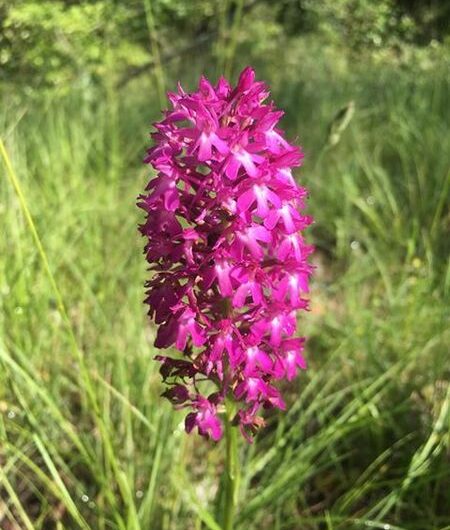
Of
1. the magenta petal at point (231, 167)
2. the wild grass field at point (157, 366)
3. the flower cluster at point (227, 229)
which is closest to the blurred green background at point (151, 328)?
the wild grass field at point (157, 366)

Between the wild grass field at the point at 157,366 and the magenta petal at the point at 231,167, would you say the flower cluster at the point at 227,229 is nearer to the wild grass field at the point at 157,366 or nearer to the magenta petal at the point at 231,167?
the magenta petal at the point at 231,167

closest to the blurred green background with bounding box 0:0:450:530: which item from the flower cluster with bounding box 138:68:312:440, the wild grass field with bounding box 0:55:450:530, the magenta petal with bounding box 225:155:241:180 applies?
the wild grass field with bounding box 0:55:450:530

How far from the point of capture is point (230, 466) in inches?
59.5

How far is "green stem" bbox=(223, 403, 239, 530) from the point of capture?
147 centimetres

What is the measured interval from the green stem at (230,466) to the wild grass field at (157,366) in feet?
0.16

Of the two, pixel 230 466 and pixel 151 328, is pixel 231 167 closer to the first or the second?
pixel 230 466

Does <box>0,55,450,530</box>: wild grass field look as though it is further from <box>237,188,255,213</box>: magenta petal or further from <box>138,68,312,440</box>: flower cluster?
<box>237,188,255,213</box>: magenta petal

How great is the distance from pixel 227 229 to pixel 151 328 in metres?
1.93

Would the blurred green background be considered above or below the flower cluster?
below

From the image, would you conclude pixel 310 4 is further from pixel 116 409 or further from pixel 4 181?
pixel 116 409

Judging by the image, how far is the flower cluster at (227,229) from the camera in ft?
4.05

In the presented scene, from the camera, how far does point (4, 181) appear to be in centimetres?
303

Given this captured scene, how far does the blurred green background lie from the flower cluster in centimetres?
35

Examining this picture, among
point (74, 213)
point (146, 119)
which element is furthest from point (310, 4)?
point (74, 213)
